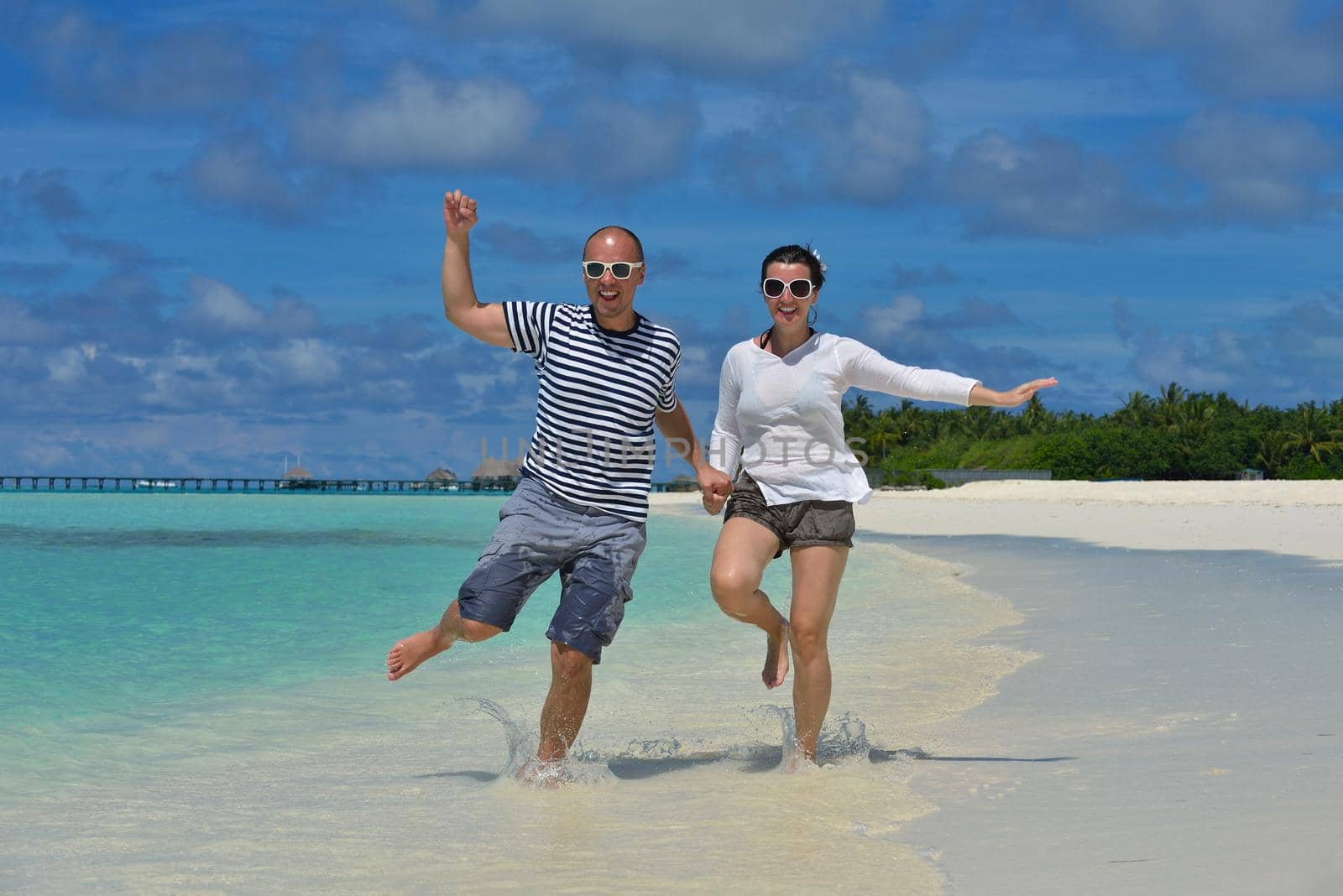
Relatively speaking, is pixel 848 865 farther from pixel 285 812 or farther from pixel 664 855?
pixel 285 812

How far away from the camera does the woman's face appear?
517 centimetres

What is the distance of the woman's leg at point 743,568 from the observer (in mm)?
5039

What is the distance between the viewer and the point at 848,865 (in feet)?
12.9

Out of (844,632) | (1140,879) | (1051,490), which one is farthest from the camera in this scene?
(1051,490)

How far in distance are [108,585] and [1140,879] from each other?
771 inches

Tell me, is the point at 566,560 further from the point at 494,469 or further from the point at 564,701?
the point at 494,469

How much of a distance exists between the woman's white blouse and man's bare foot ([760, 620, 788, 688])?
2.32ft

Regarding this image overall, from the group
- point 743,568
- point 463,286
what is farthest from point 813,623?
point 463,286

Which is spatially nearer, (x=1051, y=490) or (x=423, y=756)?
(x=423, y=756)

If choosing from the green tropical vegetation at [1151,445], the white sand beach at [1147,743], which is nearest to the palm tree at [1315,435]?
the green tropical vegetation at [1151,445]

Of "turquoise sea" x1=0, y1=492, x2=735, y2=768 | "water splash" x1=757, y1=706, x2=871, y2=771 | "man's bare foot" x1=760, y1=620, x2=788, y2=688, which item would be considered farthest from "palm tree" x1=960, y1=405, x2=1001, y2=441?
"man's bare foot" x1=760, y1=620, x2=788, y2=688

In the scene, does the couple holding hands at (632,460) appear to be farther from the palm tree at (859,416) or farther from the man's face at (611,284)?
the palm tree at (859,416)

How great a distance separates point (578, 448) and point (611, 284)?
0.64 meters

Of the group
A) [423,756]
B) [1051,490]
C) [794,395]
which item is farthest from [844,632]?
[1051,490]
